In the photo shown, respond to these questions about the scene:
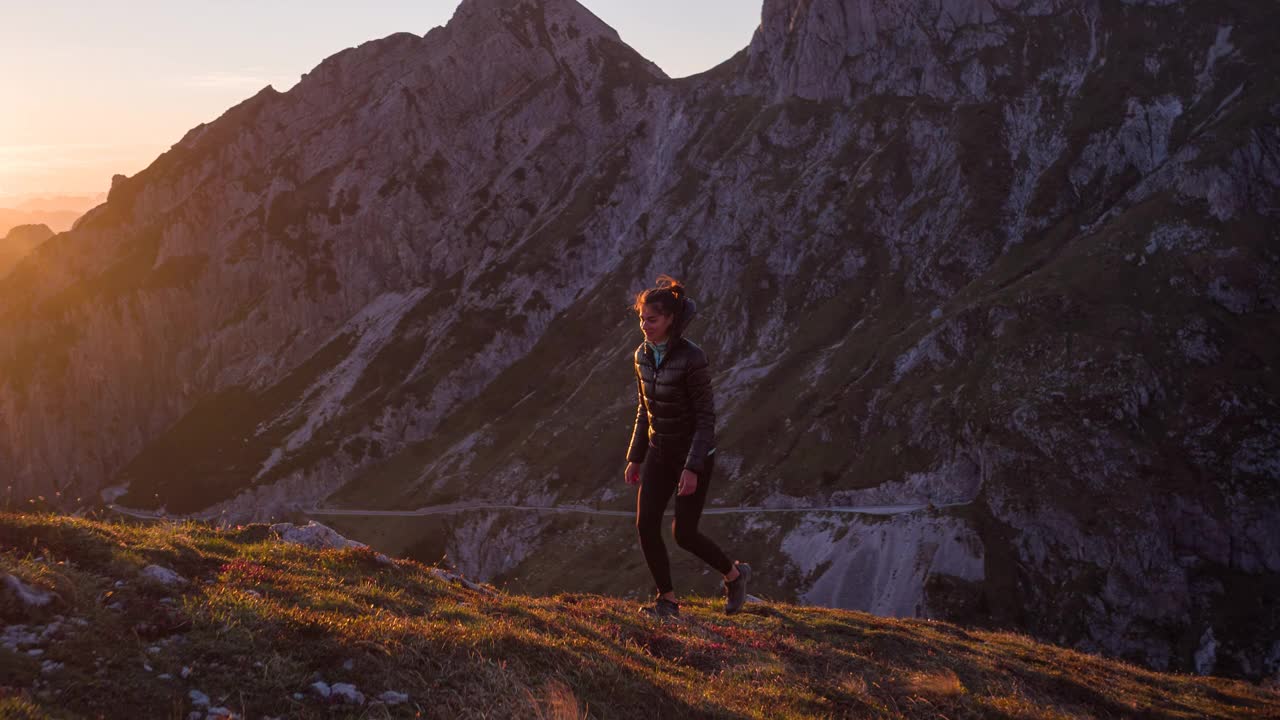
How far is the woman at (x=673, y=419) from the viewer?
40.9 ft

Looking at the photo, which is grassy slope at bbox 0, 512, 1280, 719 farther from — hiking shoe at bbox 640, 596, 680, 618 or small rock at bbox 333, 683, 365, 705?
hiking shoe at bbox 640, 596, 680, 618

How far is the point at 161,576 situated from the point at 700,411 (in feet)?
25.2

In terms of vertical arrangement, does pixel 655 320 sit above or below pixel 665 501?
above

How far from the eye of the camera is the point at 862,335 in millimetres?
116312

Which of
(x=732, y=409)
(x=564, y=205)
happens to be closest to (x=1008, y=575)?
(x=732, y=409)

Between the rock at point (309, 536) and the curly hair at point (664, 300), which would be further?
the rock at point (309, 536)

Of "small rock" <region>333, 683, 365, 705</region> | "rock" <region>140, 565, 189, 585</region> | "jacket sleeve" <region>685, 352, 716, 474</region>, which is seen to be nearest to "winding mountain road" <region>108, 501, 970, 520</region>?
"rock" <region>140, 565, 189, 585</region>

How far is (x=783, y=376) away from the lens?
389 feet

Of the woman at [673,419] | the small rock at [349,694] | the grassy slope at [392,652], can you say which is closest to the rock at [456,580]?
the grassy slope at [392,652]

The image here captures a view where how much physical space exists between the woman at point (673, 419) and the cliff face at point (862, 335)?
68.3 metres

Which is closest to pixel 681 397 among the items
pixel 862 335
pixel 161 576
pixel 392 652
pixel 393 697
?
pixel 392 652

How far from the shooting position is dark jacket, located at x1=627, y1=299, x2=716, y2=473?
12.5 m

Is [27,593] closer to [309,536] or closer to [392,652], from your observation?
[392,652]

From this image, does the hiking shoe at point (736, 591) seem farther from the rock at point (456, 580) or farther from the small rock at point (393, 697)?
the small rock at point (393, 697)
